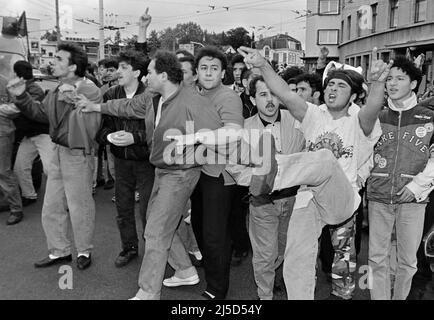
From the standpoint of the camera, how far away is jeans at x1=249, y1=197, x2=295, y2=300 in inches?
145

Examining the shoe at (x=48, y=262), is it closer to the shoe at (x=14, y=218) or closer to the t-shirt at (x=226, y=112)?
the shoe at (x=14, y=218)

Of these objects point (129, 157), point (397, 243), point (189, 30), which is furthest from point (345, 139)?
point (189, 30)

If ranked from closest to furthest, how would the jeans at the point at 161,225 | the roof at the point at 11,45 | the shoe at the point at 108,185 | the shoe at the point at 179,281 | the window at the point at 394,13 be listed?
the jeans at the point at 161,225, the shoe at the point at 179,281, the roof at the point at 11,45, the shoe at the point at 108,185, the window at the point at 394,13

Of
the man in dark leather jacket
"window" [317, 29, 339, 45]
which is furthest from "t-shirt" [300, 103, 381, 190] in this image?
"window" [317, 29, 339, 45]

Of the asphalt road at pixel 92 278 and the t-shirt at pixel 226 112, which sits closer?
the t-shirt at pixel 226 112

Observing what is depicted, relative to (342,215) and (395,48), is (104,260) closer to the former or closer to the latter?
(342,215)

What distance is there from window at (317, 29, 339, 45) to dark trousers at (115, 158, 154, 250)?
43.7m

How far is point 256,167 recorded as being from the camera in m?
3.19

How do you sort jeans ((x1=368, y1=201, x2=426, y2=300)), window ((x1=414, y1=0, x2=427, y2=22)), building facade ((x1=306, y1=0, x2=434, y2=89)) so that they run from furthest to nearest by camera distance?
window ((x1=414, y1=0, x2=427, y2=22))
building facade ((x1=306, y1=0, x2=434, y2=89))
jeans ((x1=368, y1=201, x2=426, y2=300))

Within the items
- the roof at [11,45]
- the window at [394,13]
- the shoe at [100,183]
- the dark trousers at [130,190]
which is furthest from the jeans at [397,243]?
the window at [394,13]

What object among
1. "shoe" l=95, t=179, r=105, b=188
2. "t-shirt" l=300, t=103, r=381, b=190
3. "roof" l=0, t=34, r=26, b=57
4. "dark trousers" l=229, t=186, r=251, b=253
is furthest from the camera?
"shoe" l=95, t=179, r=105, b=188

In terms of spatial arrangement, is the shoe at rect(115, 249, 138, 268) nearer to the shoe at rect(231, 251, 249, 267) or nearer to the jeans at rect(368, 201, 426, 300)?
the shoe at rect(231, 251, 249, 267)

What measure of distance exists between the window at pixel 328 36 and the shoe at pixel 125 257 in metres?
43.8

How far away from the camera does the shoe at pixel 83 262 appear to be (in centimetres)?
443
